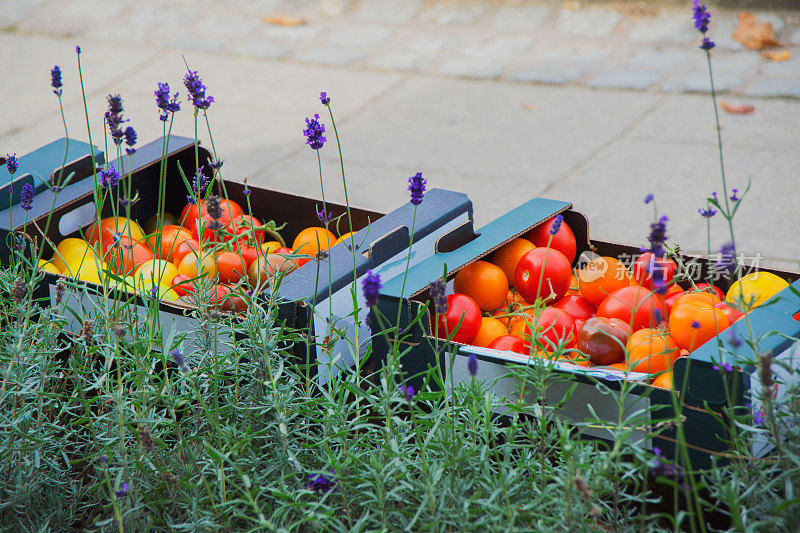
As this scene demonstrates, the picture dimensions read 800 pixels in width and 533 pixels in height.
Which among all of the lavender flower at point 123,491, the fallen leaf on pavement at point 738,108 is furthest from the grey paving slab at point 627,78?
the lavender flower at point 123,491

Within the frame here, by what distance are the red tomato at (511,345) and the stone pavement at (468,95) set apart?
2120 mm

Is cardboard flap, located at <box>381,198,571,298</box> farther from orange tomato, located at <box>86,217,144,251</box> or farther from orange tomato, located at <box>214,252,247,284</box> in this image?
orange tomato, located at <box>86,217,144,251</box>

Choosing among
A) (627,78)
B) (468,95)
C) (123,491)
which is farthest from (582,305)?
(627,78)

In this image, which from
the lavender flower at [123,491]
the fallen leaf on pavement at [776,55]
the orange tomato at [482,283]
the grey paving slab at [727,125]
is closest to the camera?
the lavender flower at [123,491]

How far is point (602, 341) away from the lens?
210cm

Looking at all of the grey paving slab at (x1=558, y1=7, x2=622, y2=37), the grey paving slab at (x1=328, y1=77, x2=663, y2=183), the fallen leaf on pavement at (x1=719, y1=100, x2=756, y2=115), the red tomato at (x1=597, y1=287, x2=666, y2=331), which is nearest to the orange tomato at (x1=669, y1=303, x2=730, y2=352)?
the red tomato at (x1=597, y1=287, x2=666, y2=331)

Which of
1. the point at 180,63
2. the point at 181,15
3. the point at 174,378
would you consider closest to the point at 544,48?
the point at 180,63

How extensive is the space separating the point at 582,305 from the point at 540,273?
180 mm

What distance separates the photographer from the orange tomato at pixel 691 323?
2.02 m

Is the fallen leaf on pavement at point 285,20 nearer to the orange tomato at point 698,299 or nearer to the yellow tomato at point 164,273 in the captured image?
the yellow tomato at point 164,273

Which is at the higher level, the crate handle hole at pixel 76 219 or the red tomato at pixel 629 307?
the crate handle hole at pixel 76 219

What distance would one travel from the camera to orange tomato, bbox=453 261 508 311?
2.41 metres

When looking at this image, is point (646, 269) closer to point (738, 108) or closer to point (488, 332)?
point (488, 332)

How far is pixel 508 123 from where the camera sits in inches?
211
